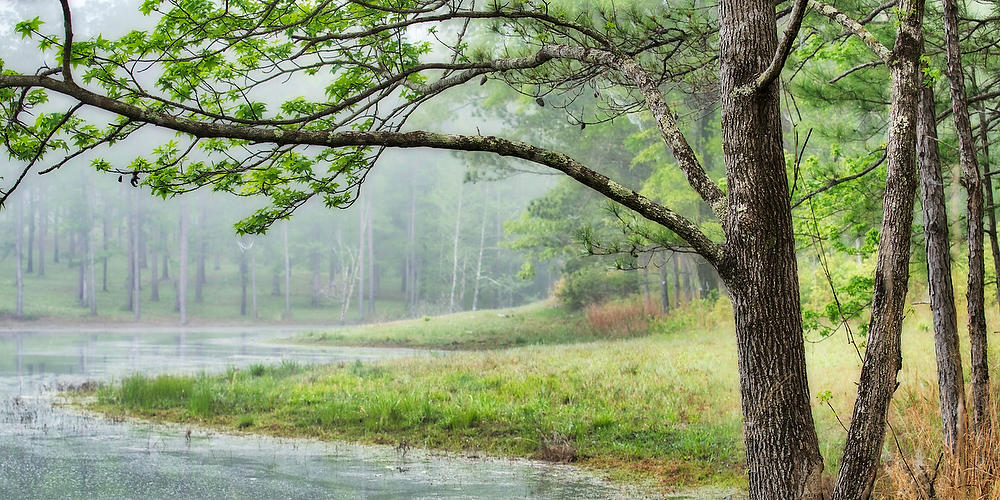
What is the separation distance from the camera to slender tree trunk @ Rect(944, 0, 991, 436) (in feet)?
→ 18.6

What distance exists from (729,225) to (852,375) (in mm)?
8766

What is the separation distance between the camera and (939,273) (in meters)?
6.66

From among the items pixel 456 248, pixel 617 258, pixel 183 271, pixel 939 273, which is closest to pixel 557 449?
pixel 617 258

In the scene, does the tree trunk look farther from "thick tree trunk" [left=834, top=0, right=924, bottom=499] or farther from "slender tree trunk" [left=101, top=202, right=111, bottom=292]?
"thick tree trunk" [left=834, top=0, right=924, bottom=499]

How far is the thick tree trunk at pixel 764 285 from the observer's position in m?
4.27

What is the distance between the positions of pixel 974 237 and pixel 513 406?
6.80m

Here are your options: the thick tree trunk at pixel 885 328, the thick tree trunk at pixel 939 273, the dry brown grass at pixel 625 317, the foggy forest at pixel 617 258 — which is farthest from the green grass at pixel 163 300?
the thick tree trunk at pixel 885 328

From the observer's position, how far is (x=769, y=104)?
4.57m

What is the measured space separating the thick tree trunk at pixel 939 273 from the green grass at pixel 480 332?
19.4 metres

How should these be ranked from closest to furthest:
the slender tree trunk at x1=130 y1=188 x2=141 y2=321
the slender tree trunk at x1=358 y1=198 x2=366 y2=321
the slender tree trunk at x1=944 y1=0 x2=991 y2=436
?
1. the slender tree trunk at x1=944 y1=0 x2=991 y2=436
2. the slender tree trunk at x1=130 y1=188 x2=141 y2=321
3. the slender tree trunk at x1=358 y1=198 x2=366 y2=321

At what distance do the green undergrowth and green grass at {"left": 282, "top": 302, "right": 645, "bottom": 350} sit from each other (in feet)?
34.1

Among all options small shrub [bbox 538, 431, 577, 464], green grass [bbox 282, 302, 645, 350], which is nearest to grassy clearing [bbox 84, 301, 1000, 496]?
small shrub [bbox 538, 431, 577, 464]

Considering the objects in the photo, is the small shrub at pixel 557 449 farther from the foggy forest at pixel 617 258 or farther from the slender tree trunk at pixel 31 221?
the slender tree trunk at pixel 31 221

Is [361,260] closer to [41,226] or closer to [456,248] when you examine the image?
[456,248]
